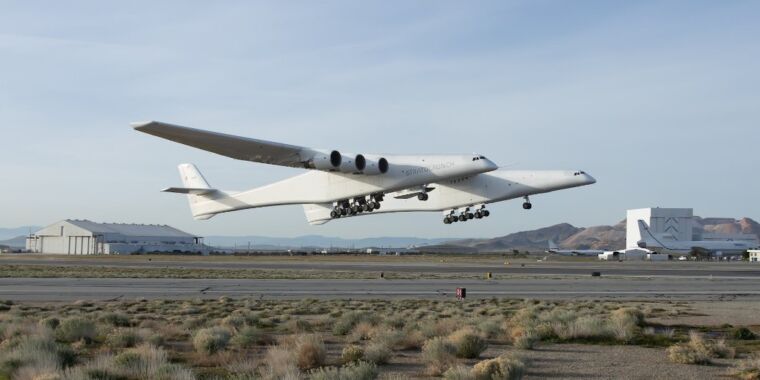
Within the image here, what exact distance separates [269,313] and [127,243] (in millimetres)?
99388

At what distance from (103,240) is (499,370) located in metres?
113

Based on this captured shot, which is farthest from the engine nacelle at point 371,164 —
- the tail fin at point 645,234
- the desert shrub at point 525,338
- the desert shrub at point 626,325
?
the tail fin at point 645,234

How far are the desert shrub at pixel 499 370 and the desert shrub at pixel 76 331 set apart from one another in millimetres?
8348

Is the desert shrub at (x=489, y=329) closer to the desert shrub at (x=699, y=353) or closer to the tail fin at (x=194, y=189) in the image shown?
the desert shrub at (x=699, y=353)

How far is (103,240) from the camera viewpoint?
377ft

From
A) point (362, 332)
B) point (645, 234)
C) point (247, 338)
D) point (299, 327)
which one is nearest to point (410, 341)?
point (362, 332)

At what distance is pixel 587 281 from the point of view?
41.5 metres

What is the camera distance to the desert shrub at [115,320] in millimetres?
18484

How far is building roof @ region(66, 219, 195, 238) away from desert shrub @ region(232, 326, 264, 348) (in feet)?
352

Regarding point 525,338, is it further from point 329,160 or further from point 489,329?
point 329,160

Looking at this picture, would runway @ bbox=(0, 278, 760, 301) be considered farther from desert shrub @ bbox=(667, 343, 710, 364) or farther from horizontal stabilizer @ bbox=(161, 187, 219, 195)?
desert shrub @ bbox=(667, 343, 710, 364)

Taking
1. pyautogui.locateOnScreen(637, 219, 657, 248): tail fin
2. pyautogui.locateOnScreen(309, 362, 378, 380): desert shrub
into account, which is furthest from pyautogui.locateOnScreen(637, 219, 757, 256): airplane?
pyautogui.locateOnScreen(309, 362, 378, 380): desert shrub

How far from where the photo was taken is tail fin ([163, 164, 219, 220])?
177ft

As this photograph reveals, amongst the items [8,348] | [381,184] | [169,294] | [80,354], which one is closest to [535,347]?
[80,354]
